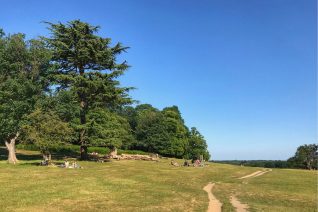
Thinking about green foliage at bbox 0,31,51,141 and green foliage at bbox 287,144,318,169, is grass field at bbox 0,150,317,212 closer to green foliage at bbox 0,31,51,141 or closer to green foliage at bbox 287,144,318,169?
green foliage at bbox 0,31,51,141

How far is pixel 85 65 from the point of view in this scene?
45.9 metres

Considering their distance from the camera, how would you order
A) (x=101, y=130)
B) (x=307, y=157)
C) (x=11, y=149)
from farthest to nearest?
(x=307, y=157), (x=101, y=130), (x=11, y=149)

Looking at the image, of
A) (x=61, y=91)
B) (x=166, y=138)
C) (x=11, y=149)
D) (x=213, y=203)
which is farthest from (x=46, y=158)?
(x=166, y=138)

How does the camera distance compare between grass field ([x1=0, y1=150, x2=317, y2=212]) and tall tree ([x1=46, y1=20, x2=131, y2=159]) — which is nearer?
grass field ([x1=0, y1=150, x2=317, y2=212])

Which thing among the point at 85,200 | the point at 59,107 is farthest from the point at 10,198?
the point at 59,107

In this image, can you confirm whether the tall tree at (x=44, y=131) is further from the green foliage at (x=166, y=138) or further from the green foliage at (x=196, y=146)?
the green foliage at (x=196, y=146)

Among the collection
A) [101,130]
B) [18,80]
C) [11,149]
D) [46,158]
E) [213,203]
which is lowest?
[213,203]

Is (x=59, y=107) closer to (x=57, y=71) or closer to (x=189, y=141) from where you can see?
(x=57, y=71)

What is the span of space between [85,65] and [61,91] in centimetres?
686

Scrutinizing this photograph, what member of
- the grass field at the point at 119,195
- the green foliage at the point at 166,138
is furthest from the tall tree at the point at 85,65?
the green foliage at the point at 166,138

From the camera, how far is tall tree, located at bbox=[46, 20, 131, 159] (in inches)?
1700

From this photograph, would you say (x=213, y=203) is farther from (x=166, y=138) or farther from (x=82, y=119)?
(x=166, y=138)

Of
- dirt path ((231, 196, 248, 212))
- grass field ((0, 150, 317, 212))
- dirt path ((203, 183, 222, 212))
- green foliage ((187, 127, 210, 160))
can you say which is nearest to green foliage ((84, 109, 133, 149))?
grass field ((0, 150, 317, 212))

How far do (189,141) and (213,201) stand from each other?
219ft
